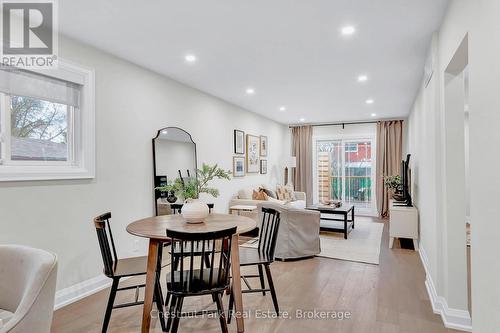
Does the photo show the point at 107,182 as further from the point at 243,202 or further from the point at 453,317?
the point at 453,317

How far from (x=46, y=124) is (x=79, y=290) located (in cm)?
167

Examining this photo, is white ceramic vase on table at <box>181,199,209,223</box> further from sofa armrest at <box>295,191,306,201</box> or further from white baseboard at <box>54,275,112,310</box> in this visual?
sofa armrest at <box>295,191,306,201</box>

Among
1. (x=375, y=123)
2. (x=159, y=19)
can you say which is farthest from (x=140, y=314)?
(x=375, y=123)

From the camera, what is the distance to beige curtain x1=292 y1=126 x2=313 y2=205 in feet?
28.3

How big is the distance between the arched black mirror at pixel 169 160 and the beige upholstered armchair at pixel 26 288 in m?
2.33

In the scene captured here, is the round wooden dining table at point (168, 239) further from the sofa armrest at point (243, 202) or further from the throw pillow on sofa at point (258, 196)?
the throw pillow on sofa at point (258, 196)

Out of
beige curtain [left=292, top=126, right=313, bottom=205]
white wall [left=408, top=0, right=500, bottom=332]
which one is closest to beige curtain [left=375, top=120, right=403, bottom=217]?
beige curtain [left=292, top=126, right=313, bottom=205]

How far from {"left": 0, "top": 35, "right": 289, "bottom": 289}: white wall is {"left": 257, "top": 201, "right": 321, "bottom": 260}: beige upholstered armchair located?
1.71 meters

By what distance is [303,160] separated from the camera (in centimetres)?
870

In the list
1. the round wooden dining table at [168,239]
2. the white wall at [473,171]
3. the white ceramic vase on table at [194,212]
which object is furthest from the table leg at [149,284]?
the white wall at [473,171]

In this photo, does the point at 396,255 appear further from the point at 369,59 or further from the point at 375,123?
the point at 375,123

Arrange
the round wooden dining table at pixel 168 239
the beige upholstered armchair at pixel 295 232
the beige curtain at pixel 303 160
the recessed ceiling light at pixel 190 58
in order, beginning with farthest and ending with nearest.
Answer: the beige curtain at pixel 303 160 → the beige upholstered armchair at pixel 295 232 → the recessed ceiling light at pixel 190 58 → the round wooden dining table at pixel 168 239

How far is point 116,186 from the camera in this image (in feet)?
11.4

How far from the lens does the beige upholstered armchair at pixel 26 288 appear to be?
132cm
